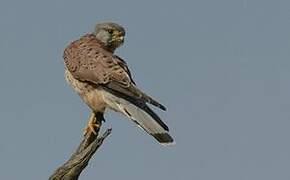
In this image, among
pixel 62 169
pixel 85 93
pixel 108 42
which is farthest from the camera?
pixel 108 42

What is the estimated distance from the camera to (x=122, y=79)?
7070mm

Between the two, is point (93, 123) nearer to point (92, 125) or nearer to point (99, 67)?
point (92, 125)

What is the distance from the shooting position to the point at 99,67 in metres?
7.32

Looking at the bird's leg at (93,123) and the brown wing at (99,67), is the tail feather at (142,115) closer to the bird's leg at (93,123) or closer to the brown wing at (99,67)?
the brown wing at (99,67)

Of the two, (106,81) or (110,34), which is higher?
(110,34)

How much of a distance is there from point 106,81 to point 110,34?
0.99 m

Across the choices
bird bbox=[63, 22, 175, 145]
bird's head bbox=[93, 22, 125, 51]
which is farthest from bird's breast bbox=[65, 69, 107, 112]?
bird's head bbox=[93, 22, 125, 51]

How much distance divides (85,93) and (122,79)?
0.58 m

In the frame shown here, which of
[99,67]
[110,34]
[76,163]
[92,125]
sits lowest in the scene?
[76,163]

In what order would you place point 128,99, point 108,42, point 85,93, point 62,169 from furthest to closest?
point 108,42 → point 85,93 → point 128,99 → point 62,169

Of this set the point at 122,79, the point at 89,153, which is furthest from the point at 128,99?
the point at 89,153

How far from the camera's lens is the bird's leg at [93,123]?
23.8ft

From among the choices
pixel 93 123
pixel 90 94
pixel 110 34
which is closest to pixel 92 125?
pixel 93 123

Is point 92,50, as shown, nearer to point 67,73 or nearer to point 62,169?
point 67,73
